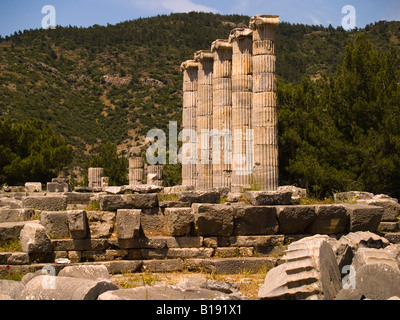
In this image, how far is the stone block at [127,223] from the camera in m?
9.37

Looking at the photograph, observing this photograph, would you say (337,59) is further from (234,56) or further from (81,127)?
(234,56)

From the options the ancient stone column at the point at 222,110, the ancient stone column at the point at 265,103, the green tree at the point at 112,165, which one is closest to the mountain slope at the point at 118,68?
the green tree at the point at 112,165

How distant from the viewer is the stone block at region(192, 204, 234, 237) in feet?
31.2

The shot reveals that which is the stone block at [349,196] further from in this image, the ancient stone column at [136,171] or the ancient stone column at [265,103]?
the ancient stone column at [136,171]

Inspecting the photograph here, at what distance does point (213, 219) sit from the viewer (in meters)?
9.56

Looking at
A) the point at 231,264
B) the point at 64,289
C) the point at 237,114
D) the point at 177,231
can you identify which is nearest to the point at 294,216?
the point at 231,264

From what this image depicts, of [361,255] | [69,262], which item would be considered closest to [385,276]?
[361,255]

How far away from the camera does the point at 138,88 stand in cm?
6544

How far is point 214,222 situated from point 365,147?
12.2m

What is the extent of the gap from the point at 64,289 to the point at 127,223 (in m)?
3.14

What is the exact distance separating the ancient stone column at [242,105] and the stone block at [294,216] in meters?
9.96

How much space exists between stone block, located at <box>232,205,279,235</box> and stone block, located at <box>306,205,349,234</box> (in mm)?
719

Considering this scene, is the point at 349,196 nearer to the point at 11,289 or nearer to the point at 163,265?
the point at 163,265

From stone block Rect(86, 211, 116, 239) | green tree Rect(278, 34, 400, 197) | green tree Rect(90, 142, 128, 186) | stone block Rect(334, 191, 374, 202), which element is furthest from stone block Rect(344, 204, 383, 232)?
green tree Rect(90, 142, 128, 186)
